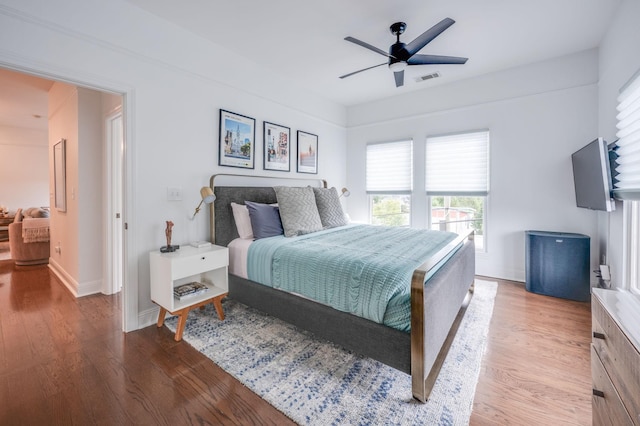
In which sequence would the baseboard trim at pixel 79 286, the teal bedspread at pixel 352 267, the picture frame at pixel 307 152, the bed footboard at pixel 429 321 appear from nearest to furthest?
1. the bed footboard at pixel 429 321
2. the teal bedspread at pixel 352 267
3. the baseboard trim at pixel 79 286
4. the picture frame at pixel 307 152

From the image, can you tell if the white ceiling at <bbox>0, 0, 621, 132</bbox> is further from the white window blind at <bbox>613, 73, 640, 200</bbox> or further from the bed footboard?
the bed footboard

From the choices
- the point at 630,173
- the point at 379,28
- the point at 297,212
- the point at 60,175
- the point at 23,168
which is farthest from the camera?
the point at 23,168

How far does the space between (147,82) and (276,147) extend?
65.5 inches

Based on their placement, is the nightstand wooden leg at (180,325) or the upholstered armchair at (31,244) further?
the upholstered armchair at (31,244)

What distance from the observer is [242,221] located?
9.71 feet

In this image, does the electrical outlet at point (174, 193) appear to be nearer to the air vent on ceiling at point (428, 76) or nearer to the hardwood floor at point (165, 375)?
the hardwood floor at point (165, 375)

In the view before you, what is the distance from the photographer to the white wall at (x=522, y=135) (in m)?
3.29

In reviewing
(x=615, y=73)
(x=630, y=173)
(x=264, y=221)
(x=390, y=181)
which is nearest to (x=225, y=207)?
(x=264, y=221)

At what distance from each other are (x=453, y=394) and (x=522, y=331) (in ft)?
4.12

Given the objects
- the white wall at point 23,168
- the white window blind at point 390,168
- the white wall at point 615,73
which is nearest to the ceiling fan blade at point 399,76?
the white window blind at point 390,168

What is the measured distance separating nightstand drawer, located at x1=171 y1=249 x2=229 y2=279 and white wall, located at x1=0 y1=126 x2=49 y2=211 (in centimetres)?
748

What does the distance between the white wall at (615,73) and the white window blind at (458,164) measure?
120 centimetres

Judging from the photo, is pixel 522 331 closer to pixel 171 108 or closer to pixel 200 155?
pixel 200 155

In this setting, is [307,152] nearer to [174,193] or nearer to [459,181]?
[174,193]
